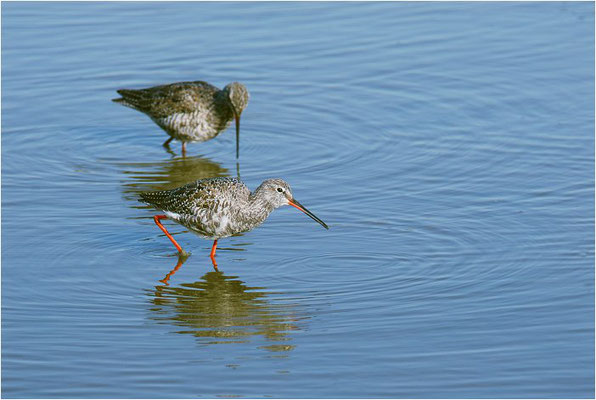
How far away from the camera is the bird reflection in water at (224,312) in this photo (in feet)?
29.2

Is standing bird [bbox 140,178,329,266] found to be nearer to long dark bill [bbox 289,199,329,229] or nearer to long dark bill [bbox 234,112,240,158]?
long dark bill [bbox 289,199,329,229]

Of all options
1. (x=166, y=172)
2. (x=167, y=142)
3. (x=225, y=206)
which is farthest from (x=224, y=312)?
(x=167, y=142)

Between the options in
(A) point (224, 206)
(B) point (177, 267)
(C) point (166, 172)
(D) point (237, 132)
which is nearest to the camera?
(B) point (177, 267)

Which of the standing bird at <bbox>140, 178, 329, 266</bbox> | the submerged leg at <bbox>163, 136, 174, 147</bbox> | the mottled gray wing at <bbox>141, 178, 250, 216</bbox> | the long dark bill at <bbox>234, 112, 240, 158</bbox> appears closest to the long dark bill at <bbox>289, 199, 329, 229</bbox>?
the standing bird at <bbox>140, 178, 329, 266</bbox>

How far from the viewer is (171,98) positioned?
46.9ft

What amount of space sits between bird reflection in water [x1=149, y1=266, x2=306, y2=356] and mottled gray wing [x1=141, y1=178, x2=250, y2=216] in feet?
2.52

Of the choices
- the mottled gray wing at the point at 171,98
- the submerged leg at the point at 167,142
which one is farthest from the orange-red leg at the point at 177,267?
the submerged leg at the point at 167,142

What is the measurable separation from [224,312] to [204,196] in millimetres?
1703

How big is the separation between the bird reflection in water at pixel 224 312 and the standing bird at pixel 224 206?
1.91 feet

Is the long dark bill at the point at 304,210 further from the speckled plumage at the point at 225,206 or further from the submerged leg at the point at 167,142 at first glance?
the submerged leg at the point at 167,142

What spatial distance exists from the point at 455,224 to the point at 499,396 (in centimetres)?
372

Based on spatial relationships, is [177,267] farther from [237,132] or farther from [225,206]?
[237,132]

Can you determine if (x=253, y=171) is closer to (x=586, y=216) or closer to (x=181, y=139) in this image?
(x=181, y=139)

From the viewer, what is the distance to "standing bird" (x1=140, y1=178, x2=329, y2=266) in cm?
1069
